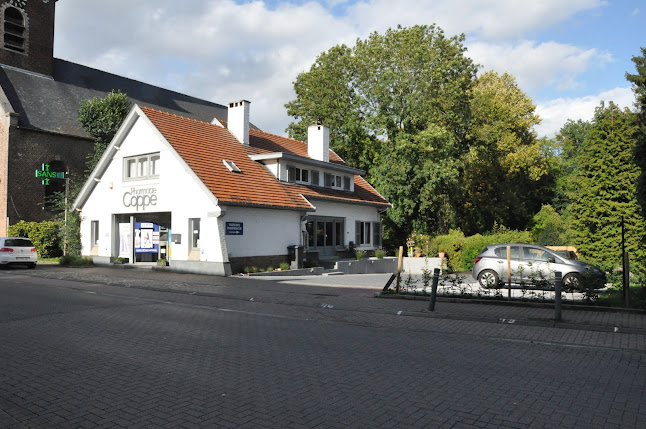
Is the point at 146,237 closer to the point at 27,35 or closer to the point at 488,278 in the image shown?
the point at 488,278

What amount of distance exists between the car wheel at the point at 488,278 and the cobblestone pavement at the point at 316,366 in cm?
485

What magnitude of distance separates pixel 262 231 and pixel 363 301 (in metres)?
10.4

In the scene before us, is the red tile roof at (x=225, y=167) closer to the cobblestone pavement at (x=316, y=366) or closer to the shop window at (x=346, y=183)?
the shop window at (x=346, y=183)

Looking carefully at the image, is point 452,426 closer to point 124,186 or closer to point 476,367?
point 476,367

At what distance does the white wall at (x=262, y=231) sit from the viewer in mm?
21875

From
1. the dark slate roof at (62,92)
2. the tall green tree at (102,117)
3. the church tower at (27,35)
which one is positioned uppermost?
the church tower at (27,35)

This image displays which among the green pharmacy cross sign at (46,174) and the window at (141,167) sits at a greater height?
the green pharmacy cross sign at (46,174)

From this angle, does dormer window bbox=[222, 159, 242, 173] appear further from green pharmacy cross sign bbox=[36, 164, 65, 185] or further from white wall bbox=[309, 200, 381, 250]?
green pharmacy cross sign bbox=[36, 164, 65, 185]

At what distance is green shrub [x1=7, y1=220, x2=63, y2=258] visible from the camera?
31.6 m

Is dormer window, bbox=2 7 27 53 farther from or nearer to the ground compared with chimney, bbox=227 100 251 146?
farther from the ground

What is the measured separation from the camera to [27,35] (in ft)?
134

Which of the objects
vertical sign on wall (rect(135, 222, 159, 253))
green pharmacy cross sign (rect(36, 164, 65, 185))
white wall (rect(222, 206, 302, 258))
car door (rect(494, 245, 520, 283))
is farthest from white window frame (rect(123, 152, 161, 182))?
car door (rect(494, 245, 520, 283))

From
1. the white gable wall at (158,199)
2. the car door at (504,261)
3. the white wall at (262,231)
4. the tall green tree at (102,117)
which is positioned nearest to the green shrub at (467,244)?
the white wall at (262,231)

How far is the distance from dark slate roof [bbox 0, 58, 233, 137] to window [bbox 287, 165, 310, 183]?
2064 centimetres
